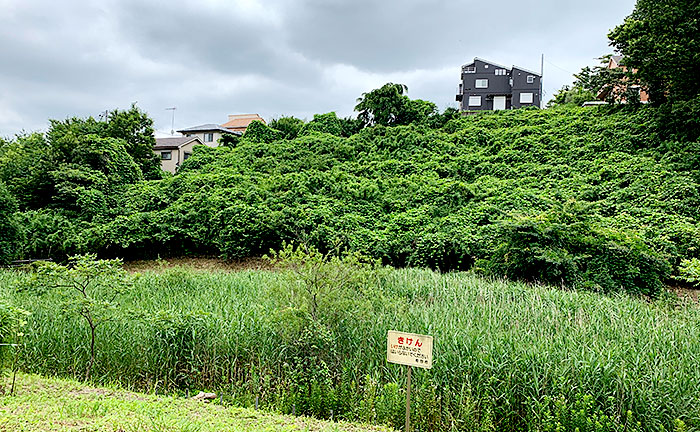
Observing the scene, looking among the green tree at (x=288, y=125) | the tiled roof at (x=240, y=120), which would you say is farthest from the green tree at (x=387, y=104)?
the tiled roof at (x=240, y=120)

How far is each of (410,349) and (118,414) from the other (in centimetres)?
224

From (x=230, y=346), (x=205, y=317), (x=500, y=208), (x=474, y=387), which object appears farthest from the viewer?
(x=500, y=208)

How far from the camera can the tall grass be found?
3793 mm

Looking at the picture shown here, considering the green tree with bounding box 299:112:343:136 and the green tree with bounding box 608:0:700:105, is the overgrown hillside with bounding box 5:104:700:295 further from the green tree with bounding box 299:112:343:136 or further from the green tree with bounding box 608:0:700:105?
the green tree with bounding box 299:112:343:136

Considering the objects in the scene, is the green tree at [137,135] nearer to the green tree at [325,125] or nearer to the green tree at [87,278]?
the green tree at [325,125]

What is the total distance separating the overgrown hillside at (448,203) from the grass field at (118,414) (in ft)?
19.5

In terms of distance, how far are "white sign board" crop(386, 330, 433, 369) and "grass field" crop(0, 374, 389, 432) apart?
2.34ft

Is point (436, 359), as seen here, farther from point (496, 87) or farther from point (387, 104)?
point (496, 87)

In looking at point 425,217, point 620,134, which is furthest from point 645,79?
point 425,217

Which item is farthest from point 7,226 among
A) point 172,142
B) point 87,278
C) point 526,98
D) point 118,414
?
point 526,98

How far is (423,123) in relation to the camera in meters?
18.6

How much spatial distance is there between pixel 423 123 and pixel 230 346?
15309mm

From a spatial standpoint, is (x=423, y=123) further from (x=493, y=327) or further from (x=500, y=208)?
(x=493, y=327)

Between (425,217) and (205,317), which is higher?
(425,217)
